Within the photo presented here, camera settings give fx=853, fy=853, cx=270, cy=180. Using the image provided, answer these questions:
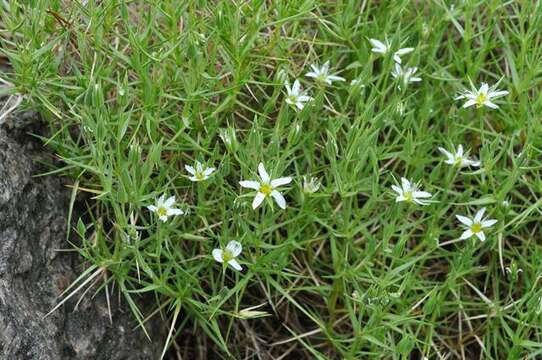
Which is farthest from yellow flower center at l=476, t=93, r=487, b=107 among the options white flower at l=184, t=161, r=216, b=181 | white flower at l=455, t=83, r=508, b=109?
white flower at l=184, t=161, r=216, b=181

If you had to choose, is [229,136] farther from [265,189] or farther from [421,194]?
[421,194]

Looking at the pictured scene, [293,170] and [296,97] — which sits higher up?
[296,97]

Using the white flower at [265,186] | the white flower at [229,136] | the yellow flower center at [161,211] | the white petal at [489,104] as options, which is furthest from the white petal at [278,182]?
the white petal at [489,104]

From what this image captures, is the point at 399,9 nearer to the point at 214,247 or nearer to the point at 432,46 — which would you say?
the point at 432,46

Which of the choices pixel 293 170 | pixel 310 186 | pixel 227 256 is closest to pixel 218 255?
pixel 227 256

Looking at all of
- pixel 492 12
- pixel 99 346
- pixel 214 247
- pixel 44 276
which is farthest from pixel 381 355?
pixel 492 12

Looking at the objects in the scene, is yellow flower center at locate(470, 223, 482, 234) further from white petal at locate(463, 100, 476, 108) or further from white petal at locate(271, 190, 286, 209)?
white petal at locate(271, 190, 286, 209)
